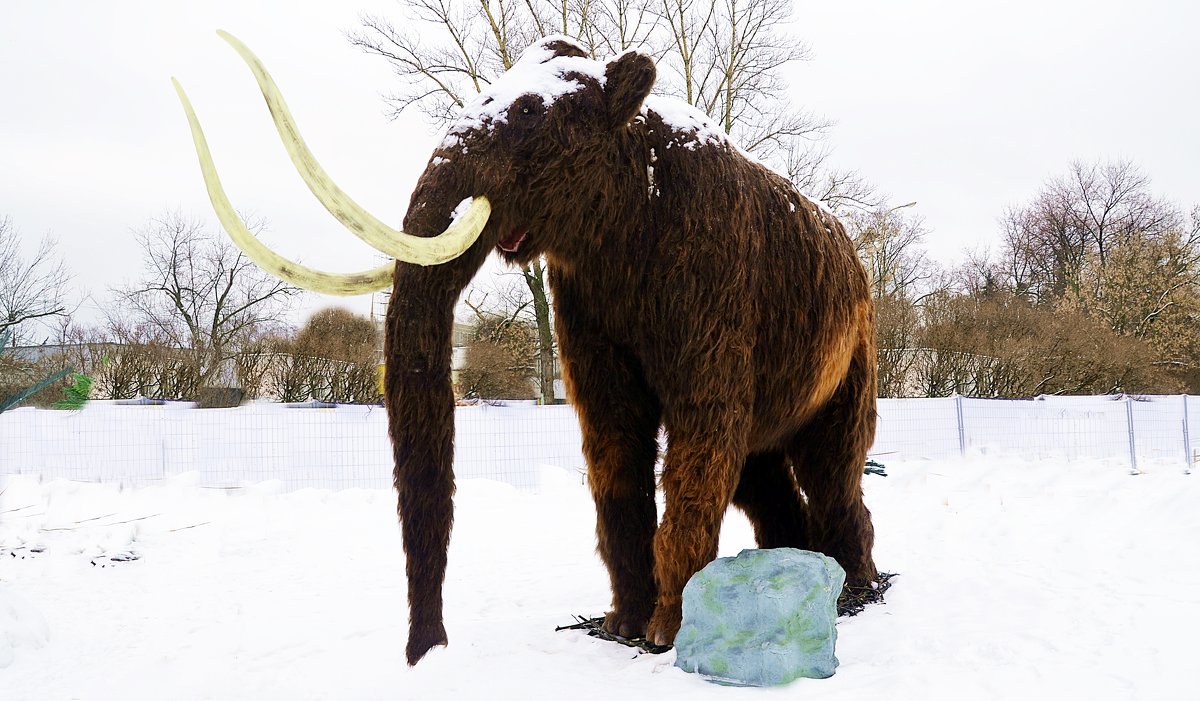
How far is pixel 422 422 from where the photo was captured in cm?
275

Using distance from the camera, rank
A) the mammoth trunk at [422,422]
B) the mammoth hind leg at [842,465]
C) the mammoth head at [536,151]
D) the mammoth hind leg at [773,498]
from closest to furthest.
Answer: the mammoth trunk at [422,422] < the mammoth head at [536,151] < the mammoth hind leg at [842,465] < the mammoth hind leg at [773,498]

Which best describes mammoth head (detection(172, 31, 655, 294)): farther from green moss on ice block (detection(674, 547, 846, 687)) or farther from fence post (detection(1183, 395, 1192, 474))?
fence post (detection(1183, 395, 1192, 474))

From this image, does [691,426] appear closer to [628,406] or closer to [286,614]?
[628,406]

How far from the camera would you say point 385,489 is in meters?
8.46

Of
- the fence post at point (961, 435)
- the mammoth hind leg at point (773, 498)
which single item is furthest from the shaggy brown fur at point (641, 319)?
the fence post at point (961, 435)

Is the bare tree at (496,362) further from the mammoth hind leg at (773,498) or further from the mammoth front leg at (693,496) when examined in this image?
the mammoth front leg at (693,496)

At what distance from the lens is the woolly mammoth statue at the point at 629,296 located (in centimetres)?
276

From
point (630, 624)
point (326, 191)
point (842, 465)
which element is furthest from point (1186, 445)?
point (326, 191)

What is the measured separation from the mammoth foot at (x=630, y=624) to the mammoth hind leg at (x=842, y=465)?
1106 mm

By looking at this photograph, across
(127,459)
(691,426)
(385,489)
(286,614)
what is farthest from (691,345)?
(127,459)

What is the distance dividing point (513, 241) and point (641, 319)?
0.59 metres

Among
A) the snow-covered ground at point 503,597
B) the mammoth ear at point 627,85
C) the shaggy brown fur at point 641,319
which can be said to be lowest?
the snow-covered ground at point 503,597

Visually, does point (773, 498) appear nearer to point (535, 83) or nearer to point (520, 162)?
point (520, 162)

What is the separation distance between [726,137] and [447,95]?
10779 mm
